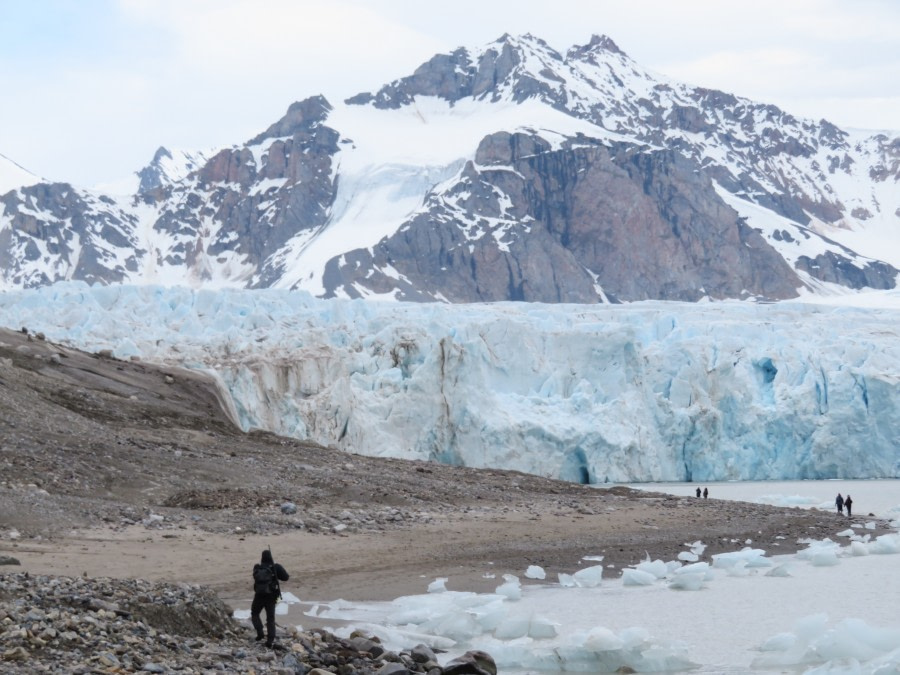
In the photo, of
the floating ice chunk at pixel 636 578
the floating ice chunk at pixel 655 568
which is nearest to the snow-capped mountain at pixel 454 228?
the floating ice chunk at pixel 655 568

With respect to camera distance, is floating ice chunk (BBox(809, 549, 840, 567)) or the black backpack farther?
floating ice chunk (BBox(809, 549, 840, 567))

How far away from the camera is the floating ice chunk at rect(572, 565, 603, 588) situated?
611 inches

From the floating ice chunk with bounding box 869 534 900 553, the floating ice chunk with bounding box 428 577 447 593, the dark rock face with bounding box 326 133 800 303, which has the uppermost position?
the dark rock face with bounding box 326 133 800 303

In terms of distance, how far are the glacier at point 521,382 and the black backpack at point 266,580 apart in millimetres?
19337

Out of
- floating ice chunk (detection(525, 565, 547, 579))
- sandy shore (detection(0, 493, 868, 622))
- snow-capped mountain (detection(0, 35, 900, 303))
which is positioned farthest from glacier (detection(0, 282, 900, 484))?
snow-capped mountain (detection(0, 35, 900, 303))

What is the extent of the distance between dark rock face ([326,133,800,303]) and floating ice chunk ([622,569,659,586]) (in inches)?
5539

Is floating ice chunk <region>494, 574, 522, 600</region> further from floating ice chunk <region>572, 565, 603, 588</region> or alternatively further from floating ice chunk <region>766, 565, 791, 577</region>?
floating ice chunk <region>766, 565, 791, 577</region>

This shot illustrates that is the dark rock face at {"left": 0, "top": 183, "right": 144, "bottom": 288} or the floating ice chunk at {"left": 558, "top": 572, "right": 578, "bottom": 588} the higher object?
the dark rock face at {"left": 0, "top": 183, "right": 144, "bottom": 288}

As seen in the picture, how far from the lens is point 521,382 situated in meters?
38.5

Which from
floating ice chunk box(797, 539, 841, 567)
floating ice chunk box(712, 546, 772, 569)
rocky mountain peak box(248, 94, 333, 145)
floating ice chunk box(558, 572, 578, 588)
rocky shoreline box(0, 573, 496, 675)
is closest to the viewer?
rocky shoreline box(0, 573, 496, 675)

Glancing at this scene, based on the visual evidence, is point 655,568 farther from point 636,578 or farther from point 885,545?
point 885,545

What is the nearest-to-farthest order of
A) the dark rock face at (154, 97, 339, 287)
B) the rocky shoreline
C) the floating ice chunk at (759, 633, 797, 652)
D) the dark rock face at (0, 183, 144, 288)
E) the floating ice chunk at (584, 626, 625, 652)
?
the rocky shoreline
the floating ice chunk at (584, 626, 625, 652)
the floating ice chunk at (759, 633, 797, 652)
the dark rock face at (0, 183, 144, 288)
the dark rock face at (154, 97, 339, 287)

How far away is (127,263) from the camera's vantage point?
589 feet

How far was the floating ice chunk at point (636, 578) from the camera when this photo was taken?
51.8 feet
